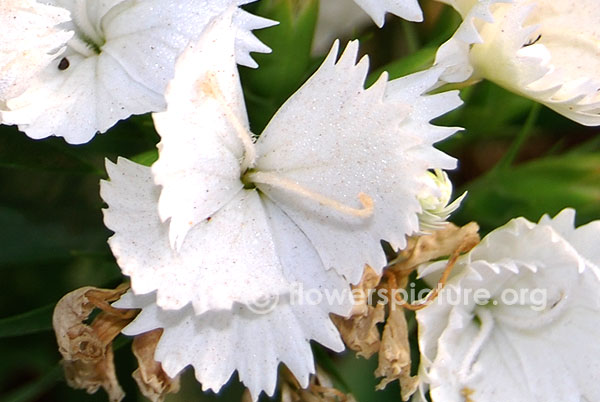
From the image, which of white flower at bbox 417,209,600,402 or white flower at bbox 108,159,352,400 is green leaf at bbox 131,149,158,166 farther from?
white flower at bbox 417,209,600,402

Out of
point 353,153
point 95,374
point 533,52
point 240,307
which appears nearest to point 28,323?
point 95,374

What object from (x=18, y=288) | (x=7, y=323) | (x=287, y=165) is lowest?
(x=18, y=288)

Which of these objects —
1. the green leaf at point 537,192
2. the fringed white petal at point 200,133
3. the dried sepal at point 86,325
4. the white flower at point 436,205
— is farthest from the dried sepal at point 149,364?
the green leaf at point 537,192

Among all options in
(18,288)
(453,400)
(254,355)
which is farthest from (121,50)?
(18,288)

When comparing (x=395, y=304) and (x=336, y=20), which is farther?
(x=336, y=20)

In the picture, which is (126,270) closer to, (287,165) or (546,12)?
(287,165)

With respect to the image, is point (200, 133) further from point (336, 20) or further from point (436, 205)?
point (336, 20)

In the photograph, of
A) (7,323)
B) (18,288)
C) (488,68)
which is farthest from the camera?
(18,288)

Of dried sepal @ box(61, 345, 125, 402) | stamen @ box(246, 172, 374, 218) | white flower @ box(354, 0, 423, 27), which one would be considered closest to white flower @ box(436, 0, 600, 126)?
white flower @ box(354, 0, 423, 27)
